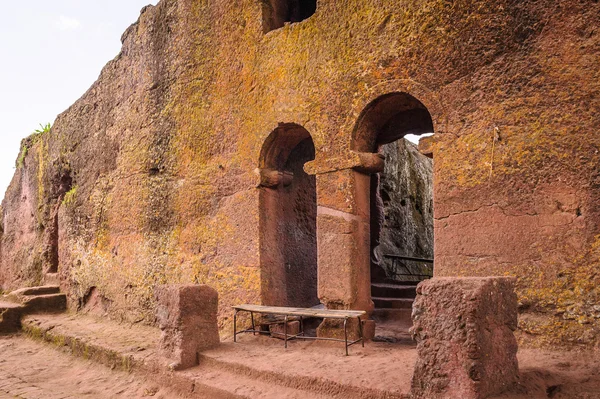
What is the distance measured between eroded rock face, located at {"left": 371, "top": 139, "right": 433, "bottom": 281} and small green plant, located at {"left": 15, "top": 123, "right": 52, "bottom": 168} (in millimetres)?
7464

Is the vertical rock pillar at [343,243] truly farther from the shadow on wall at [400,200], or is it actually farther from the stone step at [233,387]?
the stone step at [233,387]

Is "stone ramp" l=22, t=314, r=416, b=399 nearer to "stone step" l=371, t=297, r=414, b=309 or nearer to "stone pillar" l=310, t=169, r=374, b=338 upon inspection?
"stone pillar" l=310, t=169, r=374, b=338

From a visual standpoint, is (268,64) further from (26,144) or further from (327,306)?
(26,144)

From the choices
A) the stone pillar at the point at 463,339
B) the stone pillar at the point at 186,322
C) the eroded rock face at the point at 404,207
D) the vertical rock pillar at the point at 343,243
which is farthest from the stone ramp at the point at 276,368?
the eroded rock face at the point at 404,207

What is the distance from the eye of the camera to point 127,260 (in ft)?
23.9

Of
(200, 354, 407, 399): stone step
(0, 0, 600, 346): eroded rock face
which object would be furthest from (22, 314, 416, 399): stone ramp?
(0, 0, 600, 346): eroded rock face

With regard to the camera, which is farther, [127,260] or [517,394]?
[127,260]

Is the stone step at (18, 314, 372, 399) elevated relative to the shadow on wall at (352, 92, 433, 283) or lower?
lower

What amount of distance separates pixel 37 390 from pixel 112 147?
4.15m

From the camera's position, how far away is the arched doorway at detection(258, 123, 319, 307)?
5586mm

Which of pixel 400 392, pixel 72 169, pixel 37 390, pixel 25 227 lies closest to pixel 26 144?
pixel 25 227

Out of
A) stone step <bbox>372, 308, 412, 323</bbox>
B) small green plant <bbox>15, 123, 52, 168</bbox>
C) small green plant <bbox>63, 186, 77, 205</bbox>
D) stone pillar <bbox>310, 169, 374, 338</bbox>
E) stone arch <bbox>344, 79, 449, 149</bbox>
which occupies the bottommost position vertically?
stone step <bbox>372, 308, 412, 323</bbox>

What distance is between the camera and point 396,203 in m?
10.0

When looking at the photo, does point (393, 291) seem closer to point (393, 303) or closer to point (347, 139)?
point (393, 303)
